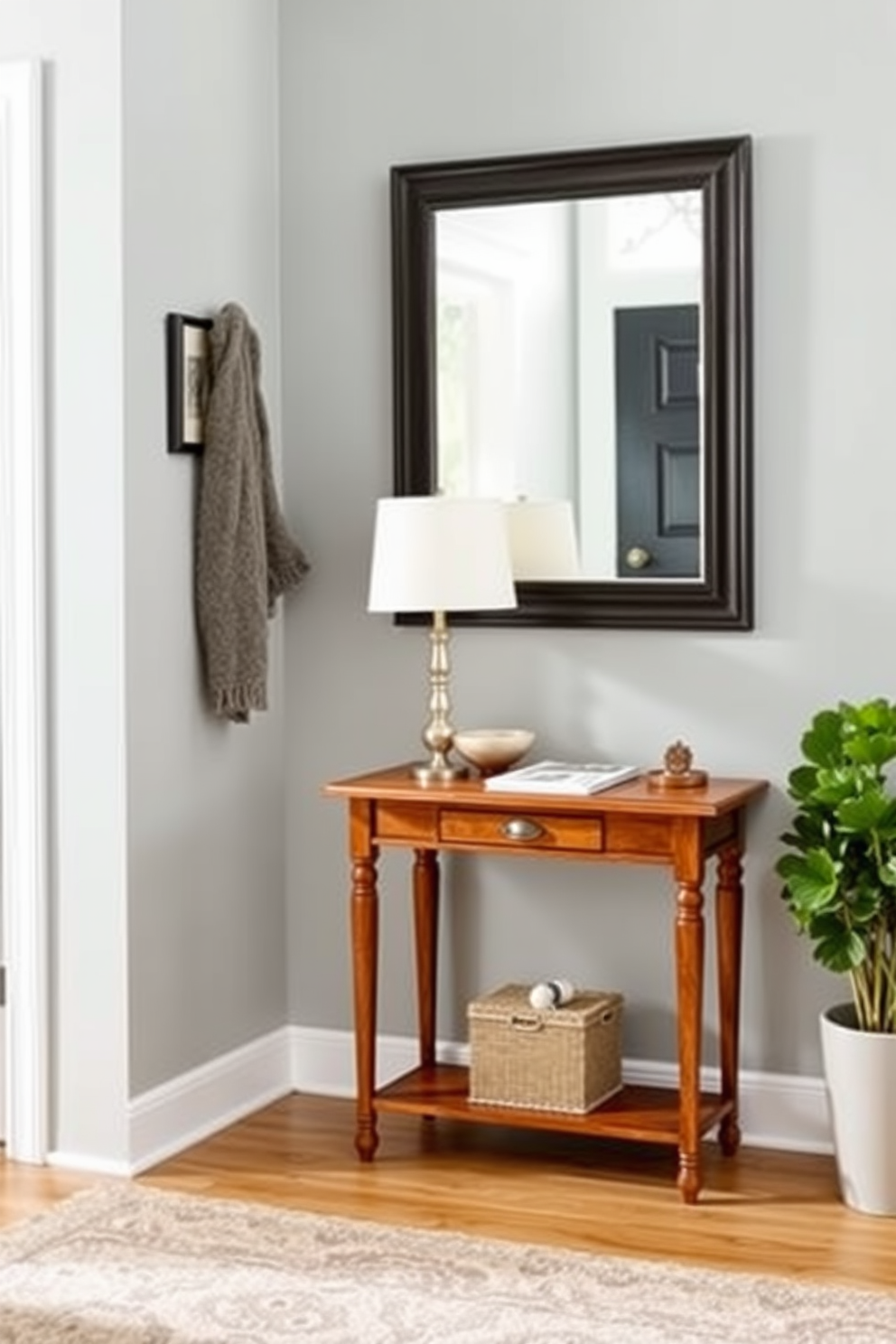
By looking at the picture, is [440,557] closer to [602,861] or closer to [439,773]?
[439,773]

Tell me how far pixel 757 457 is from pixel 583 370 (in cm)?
40

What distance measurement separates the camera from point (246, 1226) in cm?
382

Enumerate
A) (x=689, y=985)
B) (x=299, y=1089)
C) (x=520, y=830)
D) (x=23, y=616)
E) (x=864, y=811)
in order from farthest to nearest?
1. (x=299, y=1089)
2. (x=23, y=616)
3. (x=520, y=830)
4. (x=689, y=985)
5. (x=864, y=811)

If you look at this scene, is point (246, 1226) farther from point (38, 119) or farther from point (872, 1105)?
point (38, 119)

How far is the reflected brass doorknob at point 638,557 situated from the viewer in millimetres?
4328

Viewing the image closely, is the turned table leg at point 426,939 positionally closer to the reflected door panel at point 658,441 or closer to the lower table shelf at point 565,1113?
the lower table shelf at point 565,1113

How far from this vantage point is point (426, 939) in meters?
4.52

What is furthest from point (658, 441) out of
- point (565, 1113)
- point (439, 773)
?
point (565, 1113)

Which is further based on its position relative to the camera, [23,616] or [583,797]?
[23,616]

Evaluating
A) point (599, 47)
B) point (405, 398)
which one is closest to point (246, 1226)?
point (405, 398)

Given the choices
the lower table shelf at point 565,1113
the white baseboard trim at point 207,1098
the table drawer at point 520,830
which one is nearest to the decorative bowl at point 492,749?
the table drawer at point 520,830

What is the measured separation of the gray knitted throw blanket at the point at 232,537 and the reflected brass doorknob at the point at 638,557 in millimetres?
757

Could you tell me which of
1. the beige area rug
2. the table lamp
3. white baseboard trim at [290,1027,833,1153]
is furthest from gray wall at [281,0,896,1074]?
the beige area rug

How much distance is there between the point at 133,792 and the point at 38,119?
131cm
